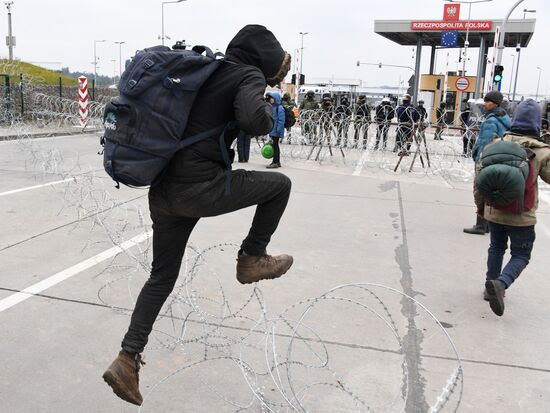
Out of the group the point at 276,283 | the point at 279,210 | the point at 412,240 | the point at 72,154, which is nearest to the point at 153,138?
the point at 279,210

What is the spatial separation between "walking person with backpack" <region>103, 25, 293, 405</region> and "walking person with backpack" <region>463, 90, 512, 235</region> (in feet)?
16.7

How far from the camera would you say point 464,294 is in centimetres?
497

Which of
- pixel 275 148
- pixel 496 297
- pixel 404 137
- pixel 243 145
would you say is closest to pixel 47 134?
pixel 275 148

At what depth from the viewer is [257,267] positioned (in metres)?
3.08

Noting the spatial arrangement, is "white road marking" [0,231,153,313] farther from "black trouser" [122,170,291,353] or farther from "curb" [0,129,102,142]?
"curb" [0,129,102,142]

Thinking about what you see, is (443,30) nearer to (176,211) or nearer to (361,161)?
(361,161)

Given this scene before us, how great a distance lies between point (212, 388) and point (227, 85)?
1.66 m

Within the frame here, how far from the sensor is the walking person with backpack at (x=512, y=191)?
169 inches

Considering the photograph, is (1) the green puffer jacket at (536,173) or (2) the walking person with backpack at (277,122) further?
(2) the walking person with backpack at (277,122)

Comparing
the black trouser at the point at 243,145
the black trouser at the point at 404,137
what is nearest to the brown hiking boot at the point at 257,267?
the black trouser at the point at 243,145

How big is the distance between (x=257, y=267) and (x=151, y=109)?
3.64 ft

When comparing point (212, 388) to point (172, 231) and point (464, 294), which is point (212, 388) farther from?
point (464, 294)

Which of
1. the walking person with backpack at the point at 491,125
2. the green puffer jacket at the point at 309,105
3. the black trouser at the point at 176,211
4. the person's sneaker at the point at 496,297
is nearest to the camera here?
the black trouser at the point at 176,211

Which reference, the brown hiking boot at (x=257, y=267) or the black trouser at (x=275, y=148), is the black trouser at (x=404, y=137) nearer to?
the black trouser at (x=275, y=148)
